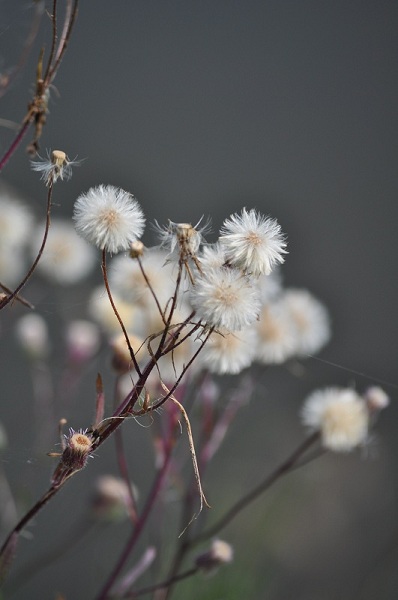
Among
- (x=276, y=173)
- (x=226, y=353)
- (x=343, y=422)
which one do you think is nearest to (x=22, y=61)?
(x=226, y=353)

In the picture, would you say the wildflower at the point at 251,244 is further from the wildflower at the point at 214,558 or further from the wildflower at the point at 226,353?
the wildflower at the point at 214,558

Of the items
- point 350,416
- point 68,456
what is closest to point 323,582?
point 350,416

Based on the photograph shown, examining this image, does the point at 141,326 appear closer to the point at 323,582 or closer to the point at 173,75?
the point at 323,582

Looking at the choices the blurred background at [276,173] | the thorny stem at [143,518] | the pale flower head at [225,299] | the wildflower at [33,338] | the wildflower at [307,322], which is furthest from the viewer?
the blurred background at [276,173]

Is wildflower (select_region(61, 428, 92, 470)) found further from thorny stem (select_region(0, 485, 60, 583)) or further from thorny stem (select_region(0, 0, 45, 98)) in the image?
thorny stem (select_region(0, 0, 45, 98))

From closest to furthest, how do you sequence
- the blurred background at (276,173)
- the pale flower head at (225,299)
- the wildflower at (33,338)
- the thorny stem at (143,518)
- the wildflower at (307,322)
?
the pale flower head at (225,299)
the thorny stem at (143,518)
the wildflower at (307,322)
the wildflower at (33,338)
the blurred background at (276,173)

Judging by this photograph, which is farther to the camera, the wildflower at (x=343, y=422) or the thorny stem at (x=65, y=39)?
the wildflower at (x=343, y=422)

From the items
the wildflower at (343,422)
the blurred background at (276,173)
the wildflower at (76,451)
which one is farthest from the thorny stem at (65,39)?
the blurred background at (276,173)
